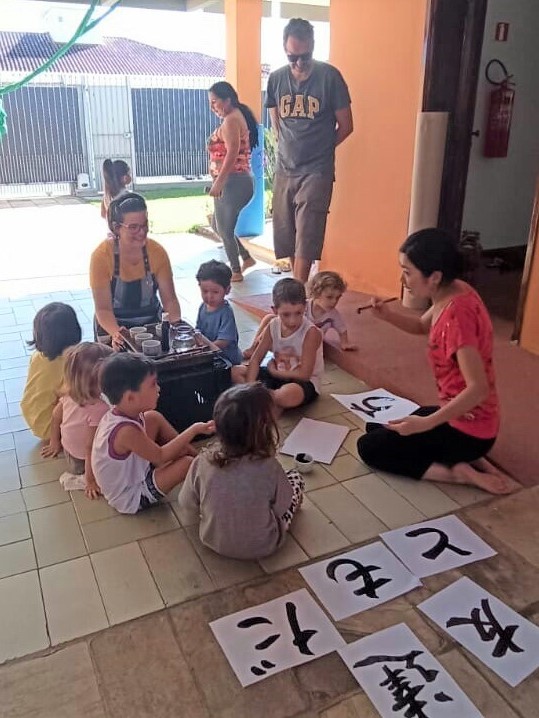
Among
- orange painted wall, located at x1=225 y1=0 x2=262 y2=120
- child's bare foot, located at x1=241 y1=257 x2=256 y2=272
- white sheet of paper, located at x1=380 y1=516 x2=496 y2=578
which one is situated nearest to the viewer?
white sheet of paper, located at x1=380 y1=516 x2=496 y2=578

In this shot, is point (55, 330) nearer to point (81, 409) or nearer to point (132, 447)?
point (81, 409)

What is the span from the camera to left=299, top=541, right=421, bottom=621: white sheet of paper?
1737 mm

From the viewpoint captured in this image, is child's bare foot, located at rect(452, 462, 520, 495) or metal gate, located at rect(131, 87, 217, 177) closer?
child's bare foot, located at rect(452, 462, 520, 495)

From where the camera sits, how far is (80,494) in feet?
→ 7.34

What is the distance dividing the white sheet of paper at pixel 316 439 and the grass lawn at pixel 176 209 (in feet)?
15.8

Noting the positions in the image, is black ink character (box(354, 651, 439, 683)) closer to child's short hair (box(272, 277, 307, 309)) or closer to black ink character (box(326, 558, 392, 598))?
black ink character (box(326, 558, 392, 598))

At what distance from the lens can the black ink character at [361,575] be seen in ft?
5.83

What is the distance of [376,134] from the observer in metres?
4.11

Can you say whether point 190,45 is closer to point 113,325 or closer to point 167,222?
point 167,222

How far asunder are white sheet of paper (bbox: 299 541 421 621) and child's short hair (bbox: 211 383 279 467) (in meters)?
0.38

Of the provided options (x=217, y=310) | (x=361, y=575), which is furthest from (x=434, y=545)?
(x=217, y=310)

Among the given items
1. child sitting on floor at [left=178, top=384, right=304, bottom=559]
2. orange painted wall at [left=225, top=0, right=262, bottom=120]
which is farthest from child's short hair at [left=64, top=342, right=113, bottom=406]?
orange painted wall at [left=225, top=0, right=262, bottom=120]

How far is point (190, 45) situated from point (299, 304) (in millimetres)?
13806

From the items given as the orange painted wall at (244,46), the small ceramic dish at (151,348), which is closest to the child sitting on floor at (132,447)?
the small ceramic dish at (151,348)
